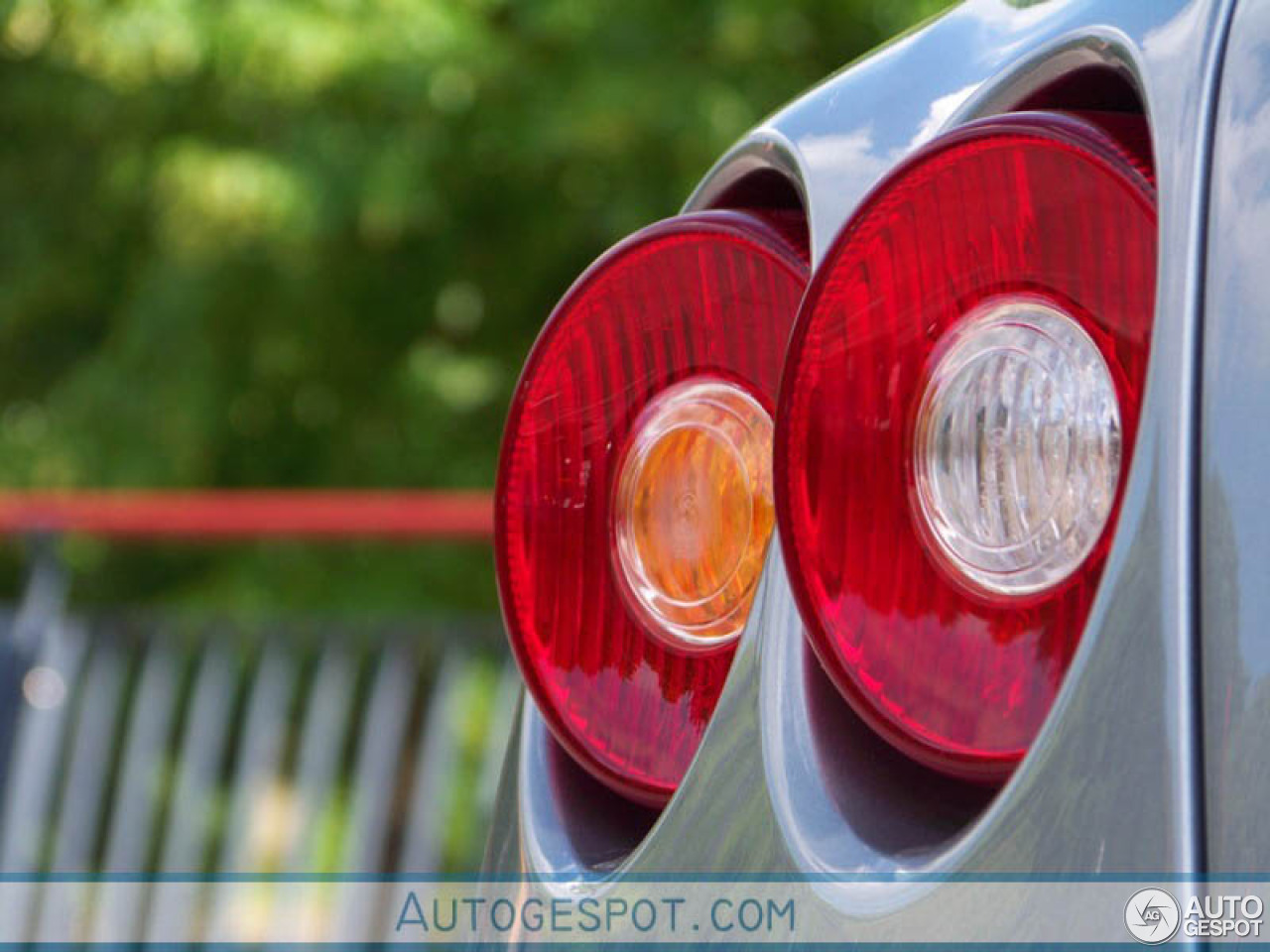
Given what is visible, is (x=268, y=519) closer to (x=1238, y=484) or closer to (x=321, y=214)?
(x=1238, y=484)

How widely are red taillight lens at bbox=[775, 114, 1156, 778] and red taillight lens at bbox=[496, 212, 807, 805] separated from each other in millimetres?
121

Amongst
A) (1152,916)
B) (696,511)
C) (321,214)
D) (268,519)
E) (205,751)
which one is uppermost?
(321,214)

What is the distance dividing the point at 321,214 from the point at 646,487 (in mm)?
6538

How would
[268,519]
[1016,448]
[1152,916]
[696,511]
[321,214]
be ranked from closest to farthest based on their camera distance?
[1152,916] → [1016,448] → [696,511] → [268,519] → [321,214]

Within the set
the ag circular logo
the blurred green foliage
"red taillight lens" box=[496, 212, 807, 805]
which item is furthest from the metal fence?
the blurred green foliage

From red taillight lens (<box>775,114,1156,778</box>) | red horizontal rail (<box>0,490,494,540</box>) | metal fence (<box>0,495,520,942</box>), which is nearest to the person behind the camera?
red taillight lens (<box>775,114,1156,778</box>)

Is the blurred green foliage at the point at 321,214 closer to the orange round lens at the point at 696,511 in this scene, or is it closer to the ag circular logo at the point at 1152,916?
the orange round lens at the point at 696,511

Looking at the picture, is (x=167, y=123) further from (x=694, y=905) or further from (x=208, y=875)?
(x=694, y=905)

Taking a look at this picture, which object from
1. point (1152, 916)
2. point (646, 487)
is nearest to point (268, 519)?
point (646, 487)

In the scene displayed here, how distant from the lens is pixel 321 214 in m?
7.55

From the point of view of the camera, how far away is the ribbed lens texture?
3.01 ft

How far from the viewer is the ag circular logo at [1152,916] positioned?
814 mm

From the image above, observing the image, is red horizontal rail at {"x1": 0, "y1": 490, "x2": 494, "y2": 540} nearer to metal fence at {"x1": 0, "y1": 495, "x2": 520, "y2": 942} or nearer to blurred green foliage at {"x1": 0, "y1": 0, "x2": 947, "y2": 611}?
metal fence at {"x1": 0, "y1": 495, "x2": 520, "y2": 942}

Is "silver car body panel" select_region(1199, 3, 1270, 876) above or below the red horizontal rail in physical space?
above
